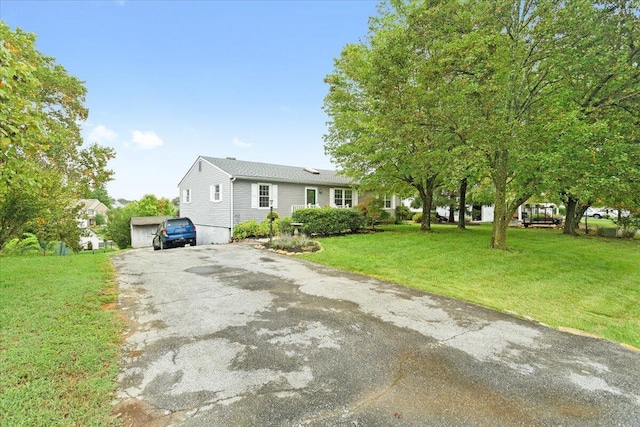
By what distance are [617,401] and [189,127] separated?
23814 millimetres

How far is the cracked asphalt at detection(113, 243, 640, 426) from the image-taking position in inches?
97.5

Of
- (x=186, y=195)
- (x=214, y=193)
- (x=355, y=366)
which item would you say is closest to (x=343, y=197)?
(x=214, y=193)

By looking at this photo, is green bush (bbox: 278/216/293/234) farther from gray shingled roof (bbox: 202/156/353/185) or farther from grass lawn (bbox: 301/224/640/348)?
gray shingled roof (bbox: 202/156/353/185)

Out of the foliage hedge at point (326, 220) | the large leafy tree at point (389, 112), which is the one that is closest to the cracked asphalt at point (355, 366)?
the large leafy tree at point (389, 112)

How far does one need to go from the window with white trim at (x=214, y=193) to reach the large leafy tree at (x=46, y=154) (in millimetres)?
7162

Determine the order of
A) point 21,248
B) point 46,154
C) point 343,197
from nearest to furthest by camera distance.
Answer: point 21,248
point 46,154
point 343,197

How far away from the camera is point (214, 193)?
18.6 metres

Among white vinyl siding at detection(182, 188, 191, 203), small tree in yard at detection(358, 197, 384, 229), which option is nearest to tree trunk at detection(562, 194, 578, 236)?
small tree in yard at detection(358, 197, 384, 229)

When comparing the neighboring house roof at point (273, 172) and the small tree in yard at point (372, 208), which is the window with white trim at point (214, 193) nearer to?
the neighboring house roof at point (273, 172)

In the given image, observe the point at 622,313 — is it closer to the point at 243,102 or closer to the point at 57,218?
the point at 243,102

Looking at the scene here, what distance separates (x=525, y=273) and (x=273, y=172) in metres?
14.9

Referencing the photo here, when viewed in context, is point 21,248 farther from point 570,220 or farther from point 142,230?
point 570,220

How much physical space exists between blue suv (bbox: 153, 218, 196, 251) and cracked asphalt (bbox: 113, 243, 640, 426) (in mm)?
10271

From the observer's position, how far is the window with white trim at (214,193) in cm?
1819
